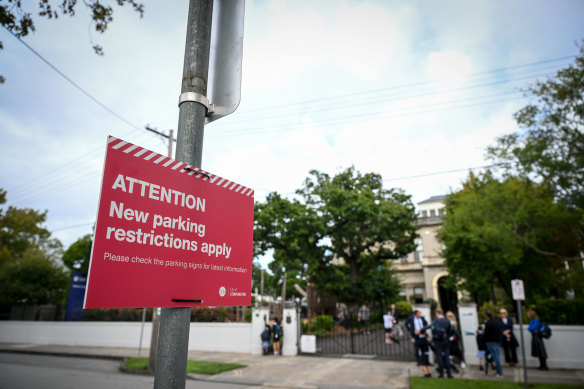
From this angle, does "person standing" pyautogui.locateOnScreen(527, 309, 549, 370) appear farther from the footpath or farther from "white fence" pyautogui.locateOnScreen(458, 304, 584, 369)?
"white fence" pyautogui.locateOnScreen(458, 304, 584, 369)

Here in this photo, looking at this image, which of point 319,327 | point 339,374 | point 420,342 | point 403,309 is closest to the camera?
point 420,342

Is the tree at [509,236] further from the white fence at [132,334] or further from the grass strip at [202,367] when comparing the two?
the grass strip at [202,367]

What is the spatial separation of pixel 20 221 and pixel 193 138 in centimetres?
4105

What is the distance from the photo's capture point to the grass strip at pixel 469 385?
8.80m

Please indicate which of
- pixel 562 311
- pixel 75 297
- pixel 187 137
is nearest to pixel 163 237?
pixel 187 137

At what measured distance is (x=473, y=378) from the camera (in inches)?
407

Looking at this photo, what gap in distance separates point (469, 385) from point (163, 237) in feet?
32.8

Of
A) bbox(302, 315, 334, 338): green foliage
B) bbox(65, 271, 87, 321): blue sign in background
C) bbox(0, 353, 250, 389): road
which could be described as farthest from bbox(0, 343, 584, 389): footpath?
bbox(65, 271, 87, 321): blue sign in background

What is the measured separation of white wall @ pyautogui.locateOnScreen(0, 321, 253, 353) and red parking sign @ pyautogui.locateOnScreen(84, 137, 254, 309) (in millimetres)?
16519

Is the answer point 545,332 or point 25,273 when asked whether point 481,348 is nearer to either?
point 545,332

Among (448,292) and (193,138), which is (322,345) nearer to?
(193,138)

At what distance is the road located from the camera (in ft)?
34.0

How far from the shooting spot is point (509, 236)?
60.3ft

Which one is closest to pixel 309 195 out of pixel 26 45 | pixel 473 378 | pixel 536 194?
pixel 536 194
